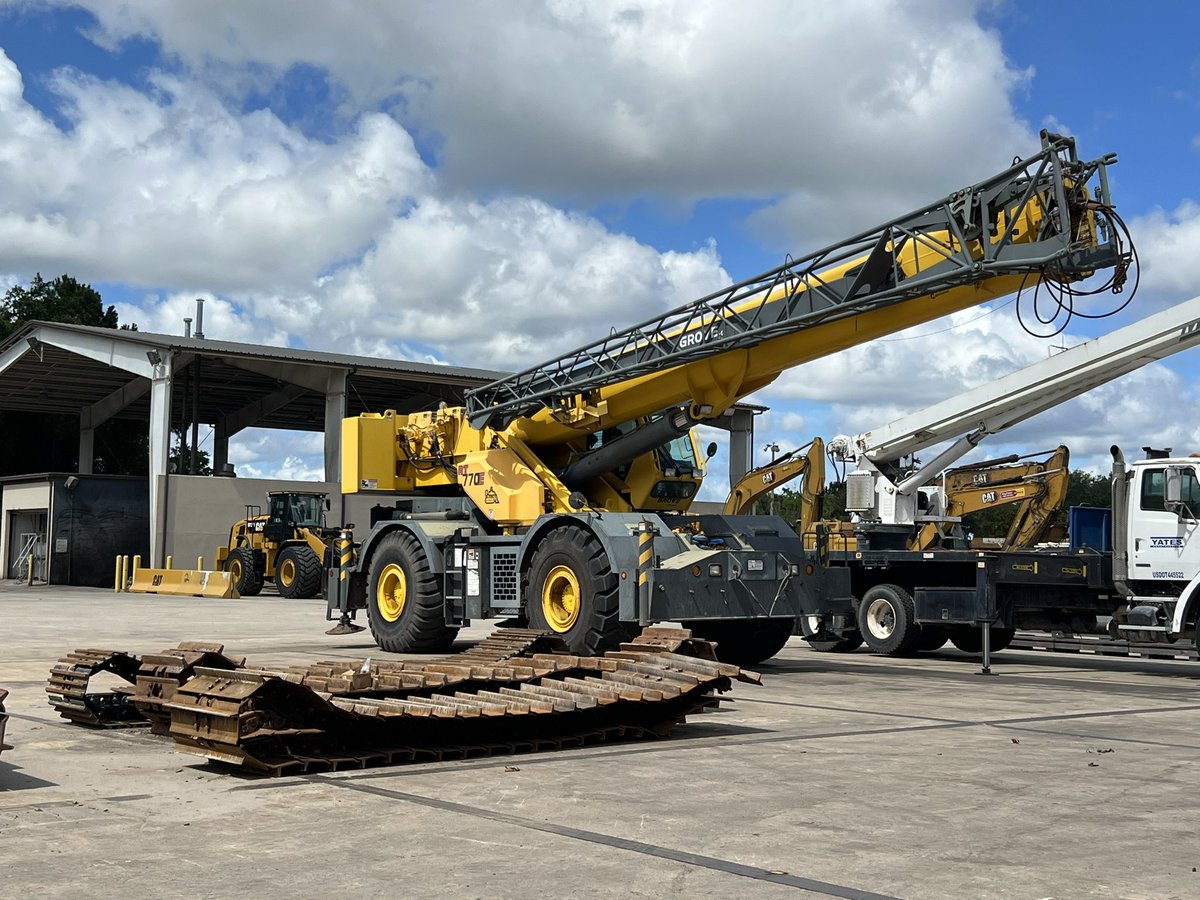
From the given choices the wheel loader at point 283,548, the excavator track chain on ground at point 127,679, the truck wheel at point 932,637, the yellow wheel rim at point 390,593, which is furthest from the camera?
the wheel loader at point 283,548

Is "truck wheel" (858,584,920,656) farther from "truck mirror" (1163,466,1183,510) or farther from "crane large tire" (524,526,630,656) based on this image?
"crane large tire" (524,526,630,656)

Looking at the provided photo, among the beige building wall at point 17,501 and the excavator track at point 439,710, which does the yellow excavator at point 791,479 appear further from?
Answer: the beige building wall at point 17,501

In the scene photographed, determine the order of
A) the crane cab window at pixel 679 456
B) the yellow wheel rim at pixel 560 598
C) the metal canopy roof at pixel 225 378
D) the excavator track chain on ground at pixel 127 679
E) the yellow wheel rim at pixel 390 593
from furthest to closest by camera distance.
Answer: the metal canopy roof at pixel 225 378
the crane cab window at pixel 679 456
the yellow wheel rim at pixel 390 593
the yellow wheel rim at pixel 560 598
the excavator track chain on ground at pixel 127 679

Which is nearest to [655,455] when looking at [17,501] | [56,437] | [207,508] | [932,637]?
[932,637]

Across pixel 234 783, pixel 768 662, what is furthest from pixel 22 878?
pixel 768 662

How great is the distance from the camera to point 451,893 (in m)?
5.51

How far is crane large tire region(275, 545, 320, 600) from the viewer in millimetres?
36375

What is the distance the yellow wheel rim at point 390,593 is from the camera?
18.4 m

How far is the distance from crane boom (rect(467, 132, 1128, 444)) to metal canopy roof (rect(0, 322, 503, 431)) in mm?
26910

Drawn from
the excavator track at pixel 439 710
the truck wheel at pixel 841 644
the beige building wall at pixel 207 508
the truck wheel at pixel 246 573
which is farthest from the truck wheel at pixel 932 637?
the beige building wall at pixel 207 508

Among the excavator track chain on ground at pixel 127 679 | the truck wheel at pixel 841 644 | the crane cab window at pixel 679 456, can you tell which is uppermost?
the crane cab window at pixel 679 456

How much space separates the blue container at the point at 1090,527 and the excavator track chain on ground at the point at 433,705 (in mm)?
9197

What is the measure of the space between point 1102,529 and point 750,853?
546 inches

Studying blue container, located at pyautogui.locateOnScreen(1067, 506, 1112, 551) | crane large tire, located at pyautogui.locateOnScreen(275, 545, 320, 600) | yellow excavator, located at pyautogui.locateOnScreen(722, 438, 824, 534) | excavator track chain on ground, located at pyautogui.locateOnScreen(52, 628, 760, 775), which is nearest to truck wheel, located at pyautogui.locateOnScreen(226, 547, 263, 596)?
crane large tire, located at pyautogui.locateOnScreen(275, 545, 320, 600)
